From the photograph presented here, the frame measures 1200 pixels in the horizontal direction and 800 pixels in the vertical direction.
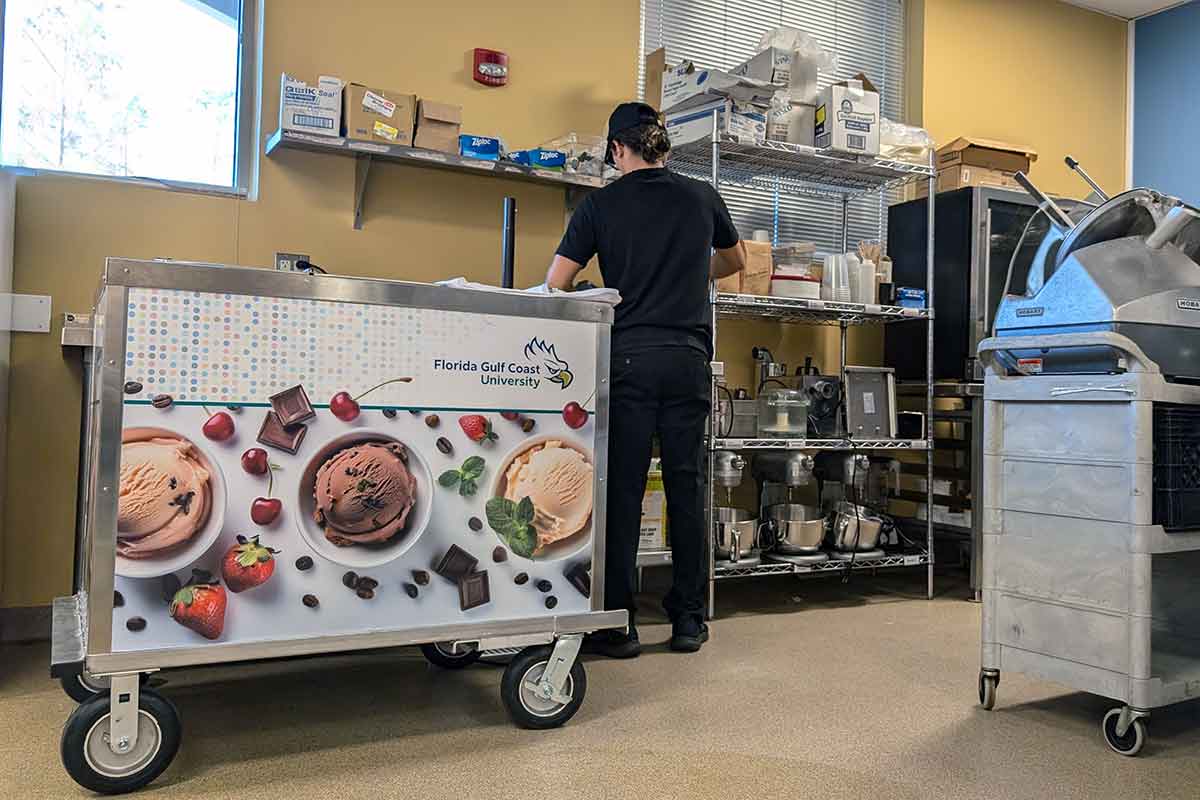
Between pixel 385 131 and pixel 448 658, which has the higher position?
pixel 385 131

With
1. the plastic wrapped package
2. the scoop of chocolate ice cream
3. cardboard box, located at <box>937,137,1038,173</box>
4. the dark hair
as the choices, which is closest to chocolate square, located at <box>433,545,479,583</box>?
the scoop of chocolate ice cream

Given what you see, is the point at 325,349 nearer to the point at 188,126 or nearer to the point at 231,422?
the point at 231,422

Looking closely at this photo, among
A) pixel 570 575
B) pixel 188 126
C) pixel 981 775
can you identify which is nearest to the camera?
pixel 981 775

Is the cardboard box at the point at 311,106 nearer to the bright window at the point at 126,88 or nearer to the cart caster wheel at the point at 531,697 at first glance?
the bright window at the point at 126,88

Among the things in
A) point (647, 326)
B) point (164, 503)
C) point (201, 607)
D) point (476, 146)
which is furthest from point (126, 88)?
point (201, 607)

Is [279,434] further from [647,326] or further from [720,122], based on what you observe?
[720,122]

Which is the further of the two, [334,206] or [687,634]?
[334,206]

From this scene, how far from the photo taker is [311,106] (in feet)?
10.5

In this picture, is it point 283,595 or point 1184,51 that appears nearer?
point 283,595

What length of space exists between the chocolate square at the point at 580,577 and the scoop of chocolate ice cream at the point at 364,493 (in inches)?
16.8

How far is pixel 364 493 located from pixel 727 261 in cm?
165

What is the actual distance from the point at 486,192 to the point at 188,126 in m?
1.08

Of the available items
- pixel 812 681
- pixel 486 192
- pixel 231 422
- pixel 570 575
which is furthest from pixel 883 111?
pixel 231 422

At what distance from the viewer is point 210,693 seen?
2.45m
